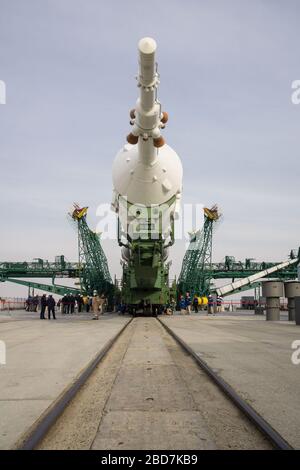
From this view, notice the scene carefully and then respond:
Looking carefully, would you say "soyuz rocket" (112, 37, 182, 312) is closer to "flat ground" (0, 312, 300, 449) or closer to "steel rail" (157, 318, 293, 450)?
"flat ground" (0, 312, 300, 449)

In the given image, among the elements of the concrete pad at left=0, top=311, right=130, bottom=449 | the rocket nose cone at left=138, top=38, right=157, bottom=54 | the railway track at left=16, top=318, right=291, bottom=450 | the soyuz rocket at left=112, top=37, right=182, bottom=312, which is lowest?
the railway track at left=16, top=318, right=291, bottom=450

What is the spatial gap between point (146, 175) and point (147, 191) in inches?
36.6

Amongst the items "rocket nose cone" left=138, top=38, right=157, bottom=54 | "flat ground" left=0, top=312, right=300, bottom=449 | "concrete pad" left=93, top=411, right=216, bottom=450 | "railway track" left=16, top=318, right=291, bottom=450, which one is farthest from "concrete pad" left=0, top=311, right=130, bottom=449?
"rocket nose cone" left=138, top=38, right=157, bottom=54

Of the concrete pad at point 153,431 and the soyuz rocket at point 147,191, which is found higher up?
the soyuz rocket at point 147,191

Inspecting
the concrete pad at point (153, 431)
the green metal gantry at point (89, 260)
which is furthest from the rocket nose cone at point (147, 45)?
the green metal gantry at point (89, 260)

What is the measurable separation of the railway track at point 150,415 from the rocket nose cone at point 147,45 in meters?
8.75

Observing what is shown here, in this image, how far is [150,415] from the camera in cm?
419

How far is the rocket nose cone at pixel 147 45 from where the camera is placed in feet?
38.4

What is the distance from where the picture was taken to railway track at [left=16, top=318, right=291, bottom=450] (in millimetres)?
3393

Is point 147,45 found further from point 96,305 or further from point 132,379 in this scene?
point 96,305

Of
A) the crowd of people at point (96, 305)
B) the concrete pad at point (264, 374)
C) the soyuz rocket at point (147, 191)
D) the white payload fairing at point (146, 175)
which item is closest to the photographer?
the concrete pad at point (264, 374)

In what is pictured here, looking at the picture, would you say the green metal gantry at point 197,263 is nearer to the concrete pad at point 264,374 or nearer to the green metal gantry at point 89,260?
the green metal gantry at point 89,260

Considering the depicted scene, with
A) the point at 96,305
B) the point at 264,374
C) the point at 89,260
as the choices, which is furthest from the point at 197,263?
the point at 264,374
